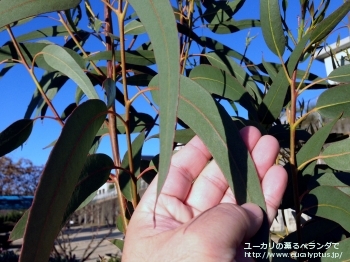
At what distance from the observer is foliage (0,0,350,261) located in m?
0.44

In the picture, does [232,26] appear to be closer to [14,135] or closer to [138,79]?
[138,79]

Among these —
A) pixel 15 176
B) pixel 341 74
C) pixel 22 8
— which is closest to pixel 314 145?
pixel 341 74

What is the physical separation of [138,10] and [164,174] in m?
0.20


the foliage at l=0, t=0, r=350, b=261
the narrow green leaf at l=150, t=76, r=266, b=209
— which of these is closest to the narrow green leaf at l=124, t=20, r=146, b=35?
the foliage at l=0, t=0, r=350, b=261

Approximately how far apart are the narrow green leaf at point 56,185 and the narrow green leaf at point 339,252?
1.48 feet

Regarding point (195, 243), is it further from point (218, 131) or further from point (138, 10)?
point (138, 10)

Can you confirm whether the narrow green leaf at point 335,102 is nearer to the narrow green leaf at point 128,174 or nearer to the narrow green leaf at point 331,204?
the narrow green leaf at point 331,204

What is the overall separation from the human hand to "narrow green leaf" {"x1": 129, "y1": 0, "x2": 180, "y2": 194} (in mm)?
77

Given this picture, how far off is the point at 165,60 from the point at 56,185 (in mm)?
174

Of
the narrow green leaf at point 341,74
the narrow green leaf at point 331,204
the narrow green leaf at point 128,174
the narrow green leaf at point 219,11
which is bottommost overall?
the narrow green leaf at point 331,204

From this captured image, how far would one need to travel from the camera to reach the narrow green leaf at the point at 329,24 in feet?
2.20

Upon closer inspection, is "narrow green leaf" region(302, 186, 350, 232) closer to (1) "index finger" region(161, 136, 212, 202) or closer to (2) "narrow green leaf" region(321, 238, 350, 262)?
(2) "narrow green leaf" region(321, 238, 350, 262)

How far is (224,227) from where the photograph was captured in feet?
1.70

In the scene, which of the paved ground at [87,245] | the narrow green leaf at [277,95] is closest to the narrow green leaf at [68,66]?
the narrow green leaf at [277,95]
